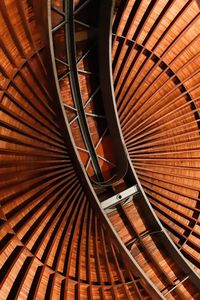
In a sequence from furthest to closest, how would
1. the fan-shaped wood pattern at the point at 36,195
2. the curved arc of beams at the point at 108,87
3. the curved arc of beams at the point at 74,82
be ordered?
the curved arc of beams at the point at 108,87, the curved arc of beams at the point at 74,82, the fan-shaped wood pattern at the point at 36,195

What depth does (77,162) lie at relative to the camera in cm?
1150

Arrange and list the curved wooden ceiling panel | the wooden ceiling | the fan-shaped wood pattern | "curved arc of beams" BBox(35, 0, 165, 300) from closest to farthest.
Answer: "curved arc of beams" BBox(35, 0, 165, 300)
the fan-shaped wood pattern
the wooden ceiling
the curved wooden ceiling panel

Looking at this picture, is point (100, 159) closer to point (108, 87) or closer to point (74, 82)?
point (108, 87)

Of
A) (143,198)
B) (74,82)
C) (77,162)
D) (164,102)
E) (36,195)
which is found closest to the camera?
(77,162)

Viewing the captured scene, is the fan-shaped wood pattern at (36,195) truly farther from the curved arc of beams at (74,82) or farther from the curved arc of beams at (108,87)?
the curved arc of beams at (108,87)

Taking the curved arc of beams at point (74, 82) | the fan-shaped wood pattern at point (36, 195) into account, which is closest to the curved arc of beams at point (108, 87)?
the curved arc of beams at point (74, 82)

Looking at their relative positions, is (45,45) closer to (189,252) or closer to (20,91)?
(20,91)

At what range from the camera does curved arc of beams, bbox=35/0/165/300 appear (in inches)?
426

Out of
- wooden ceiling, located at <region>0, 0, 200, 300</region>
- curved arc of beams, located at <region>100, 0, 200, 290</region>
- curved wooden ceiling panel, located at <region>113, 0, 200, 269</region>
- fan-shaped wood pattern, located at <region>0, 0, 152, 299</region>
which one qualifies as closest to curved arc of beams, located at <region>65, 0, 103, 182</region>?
wooden ceiling, located at <region>0, 0, 200, 300</region>

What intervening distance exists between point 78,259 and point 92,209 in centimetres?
179

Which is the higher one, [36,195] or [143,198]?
[36,195]

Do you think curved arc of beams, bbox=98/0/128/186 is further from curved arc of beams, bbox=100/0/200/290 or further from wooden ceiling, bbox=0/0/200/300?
wooden ceiling, bbox=0/0/200/300

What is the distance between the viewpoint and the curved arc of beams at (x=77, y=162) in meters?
10.8

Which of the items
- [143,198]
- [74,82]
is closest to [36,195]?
[143,198]
